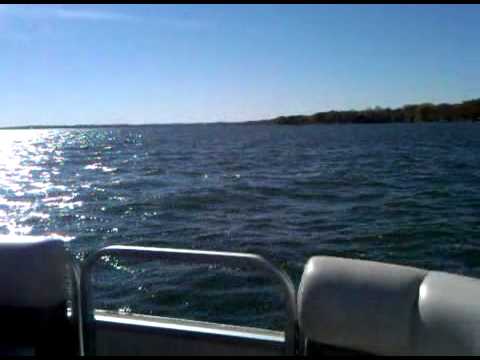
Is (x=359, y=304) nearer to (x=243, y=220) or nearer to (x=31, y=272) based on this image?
(x=31, y=272)

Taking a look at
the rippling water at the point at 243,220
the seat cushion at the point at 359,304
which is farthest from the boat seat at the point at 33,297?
the rippling water at the point at 243,220

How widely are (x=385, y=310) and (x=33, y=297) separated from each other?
1672 mm

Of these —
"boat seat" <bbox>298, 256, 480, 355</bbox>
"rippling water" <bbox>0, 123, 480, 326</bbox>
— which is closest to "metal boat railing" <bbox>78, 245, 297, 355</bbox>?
"boat seat" <bbox>298, 256, 480, 355</bbox>

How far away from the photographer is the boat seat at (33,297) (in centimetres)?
281

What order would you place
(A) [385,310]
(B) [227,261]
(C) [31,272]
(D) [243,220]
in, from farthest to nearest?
(D) [243,220]
(C) [31,272]
(B) [227,261]
(A) [385,310]

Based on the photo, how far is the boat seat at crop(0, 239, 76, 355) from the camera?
9.23 feet

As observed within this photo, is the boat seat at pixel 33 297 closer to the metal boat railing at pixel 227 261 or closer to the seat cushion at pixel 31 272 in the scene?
the seat cushion at pixel 31 272

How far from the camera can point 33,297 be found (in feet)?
9.43

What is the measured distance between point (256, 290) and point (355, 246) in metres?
3.72

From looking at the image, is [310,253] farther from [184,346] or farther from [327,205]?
[184,346]

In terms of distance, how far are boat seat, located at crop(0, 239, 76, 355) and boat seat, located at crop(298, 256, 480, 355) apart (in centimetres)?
123

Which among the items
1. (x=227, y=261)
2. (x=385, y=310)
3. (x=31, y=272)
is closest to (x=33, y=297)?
(x=31, y=272)

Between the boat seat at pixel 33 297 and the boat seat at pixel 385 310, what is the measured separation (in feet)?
4.03

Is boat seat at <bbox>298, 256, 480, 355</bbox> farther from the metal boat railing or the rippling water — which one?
the rippling water
